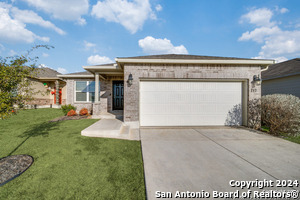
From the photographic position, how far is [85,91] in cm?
930

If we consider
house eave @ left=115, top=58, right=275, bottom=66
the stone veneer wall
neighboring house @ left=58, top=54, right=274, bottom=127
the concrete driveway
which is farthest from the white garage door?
the concrete driveway

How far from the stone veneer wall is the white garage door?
34 cm

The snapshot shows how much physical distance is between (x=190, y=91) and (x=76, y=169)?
17.3 feet

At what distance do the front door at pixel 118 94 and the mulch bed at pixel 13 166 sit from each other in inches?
234

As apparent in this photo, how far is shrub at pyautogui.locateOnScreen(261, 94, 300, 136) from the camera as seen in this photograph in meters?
4.78

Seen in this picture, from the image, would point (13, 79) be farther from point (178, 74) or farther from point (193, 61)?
point (193, 61)

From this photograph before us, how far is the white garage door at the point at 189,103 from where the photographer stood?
5887mm

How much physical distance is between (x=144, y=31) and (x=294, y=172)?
13.2 metres

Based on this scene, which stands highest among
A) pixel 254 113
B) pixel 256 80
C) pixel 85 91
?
pixel 256 80

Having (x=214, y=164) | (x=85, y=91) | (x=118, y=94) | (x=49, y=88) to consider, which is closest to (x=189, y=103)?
(x=214, y=164)

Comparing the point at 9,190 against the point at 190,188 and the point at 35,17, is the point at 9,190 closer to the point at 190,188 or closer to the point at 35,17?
the point at 190,188

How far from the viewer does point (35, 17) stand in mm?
9414

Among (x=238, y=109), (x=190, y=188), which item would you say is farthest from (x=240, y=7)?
(x=190, y=188)

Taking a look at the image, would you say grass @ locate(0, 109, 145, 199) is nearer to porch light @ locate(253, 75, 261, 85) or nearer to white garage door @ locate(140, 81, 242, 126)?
white garage door @ locate(140, 81, 242, 126)
